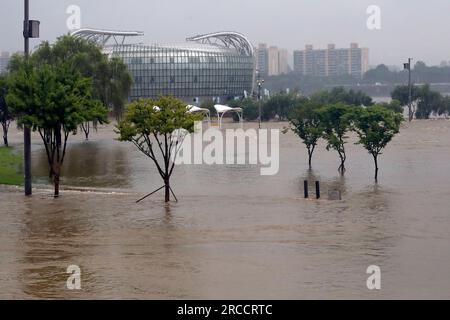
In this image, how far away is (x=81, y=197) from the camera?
28500 mm

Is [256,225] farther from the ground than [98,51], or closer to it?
closer to it

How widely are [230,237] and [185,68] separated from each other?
125 metres

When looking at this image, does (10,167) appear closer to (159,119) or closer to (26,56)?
(26,56)

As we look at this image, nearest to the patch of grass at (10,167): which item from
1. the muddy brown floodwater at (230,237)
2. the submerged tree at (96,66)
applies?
the muddy brown floodwater at (230,237)

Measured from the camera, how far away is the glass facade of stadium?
142 metres

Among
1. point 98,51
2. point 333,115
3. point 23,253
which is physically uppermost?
point 98,51

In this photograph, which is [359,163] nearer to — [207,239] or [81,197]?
[81,197]

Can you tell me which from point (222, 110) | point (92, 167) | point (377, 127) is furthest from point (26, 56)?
point (222, 110)

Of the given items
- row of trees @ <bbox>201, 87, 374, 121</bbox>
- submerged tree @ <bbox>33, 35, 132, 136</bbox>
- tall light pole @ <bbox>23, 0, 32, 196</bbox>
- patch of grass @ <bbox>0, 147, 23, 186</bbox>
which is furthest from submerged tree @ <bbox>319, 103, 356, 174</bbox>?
row of trees @ <bbox>201, 87, 374, 121</bbox>

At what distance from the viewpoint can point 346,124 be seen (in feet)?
128

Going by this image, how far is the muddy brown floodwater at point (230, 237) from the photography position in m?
14.7

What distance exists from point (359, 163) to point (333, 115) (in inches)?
122

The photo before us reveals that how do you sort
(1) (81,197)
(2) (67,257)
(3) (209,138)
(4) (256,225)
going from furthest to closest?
1. (3) (209,138)
2. (1) (81,197)
3. (4) (256,225)
4. (2) (67,257)
